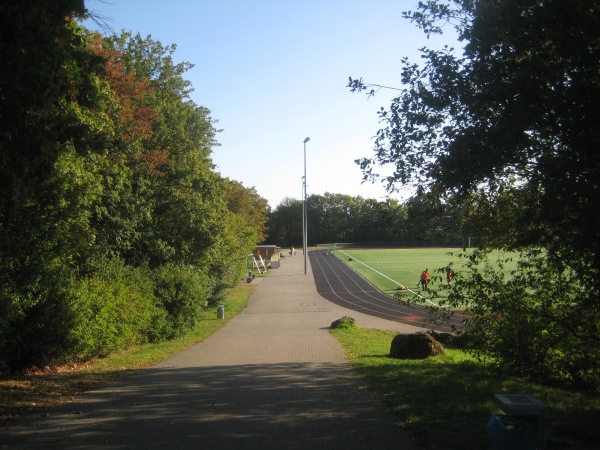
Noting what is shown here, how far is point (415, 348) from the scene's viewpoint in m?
15.5

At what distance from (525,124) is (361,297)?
3826 cm

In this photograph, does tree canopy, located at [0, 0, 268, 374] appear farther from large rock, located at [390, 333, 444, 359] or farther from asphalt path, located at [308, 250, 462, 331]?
asphalt path, located at [308, 250, 462, 331]

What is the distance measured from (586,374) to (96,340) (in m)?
11.3

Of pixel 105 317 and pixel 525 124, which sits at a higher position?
pixel 525 124

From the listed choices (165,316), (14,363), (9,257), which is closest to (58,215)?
(9,257)

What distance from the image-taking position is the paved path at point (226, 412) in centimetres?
648

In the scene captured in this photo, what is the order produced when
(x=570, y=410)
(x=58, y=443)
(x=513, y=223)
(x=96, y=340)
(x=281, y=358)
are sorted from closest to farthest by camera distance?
(x=58, y=443)
(x=570, y=410)
(x=513, y=223)
(x=96, y=340)
(x=281, y=358)

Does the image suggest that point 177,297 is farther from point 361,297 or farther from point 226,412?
point 361,297

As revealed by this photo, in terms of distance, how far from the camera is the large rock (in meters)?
15.4

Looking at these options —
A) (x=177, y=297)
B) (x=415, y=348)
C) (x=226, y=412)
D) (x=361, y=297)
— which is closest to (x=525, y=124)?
(x=226, y=412)

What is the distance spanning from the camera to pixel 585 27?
7191mm

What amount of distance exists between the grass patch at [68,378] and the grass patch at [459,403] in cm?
525

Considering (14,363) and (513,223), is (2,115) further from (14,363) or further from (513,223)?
(513,223)

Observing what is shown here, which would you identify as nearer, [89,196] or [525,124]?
[525,124]
